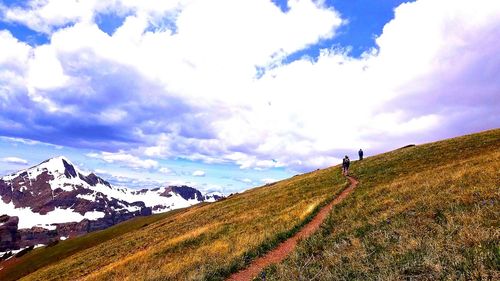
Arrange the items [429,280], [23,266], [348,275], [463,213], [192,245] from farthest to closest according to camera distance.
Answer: [23,266]
[192,245]
[463,213]
[348,275]
[429,280]

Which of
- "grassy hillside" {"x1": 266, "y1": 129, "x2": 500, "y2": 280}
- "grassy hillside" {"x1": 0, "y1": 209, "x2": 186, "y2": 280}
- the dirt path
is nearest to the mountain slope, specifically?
"grassy hillside" {"x1": 266, "y1": 129, "x2": 500, "y2": 280}

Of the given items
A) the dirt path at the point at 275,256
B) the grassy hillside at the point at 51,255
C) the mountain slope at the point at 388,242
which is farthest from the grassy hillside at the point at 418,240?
the grassy hillside at the point at 51,255

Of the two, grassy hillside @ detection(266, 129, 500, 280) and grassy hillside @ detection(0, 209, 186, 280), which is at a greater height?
grassy hillside @ detection(266, 129, 500, 280)

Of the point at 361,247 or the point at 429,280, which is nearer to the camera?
the point at 429,280

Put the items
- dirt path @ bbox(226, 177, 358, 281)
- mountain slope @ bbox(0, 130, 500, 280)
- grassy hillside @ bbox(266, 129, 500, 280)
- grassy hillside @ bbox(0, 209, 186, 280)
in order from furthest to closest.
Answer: grassy hillside @ bbox(0, 209, 186, 280)
dirt path @ bbox(226, 177, 358, 281)
mountain slope @ bbox(0, 130, 500, 280)
grassy hillside @ bbox(266, 129, 500, 280)

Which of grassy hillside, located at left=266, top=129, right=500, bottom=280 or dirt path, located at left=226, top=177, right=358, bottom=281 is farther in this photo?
dirt path, located at left=226, top=177, right=358, bottom=281

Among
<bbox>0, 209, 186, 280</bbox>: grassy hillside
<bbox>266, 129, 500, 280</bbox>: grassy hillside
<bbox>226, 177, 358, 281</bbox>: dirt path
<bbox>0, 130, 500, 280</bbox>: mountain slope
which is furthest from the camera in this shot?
<bbox>0, 209, 186, 280</bbox>: grassy hillside

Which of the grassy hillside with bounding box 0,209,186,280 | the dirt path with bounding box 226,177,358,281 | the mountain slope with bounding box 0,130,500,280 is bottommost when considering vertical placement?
the grassy hillside with bounding box 0,209,186,280

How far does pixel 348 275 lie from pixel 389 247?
2144mm

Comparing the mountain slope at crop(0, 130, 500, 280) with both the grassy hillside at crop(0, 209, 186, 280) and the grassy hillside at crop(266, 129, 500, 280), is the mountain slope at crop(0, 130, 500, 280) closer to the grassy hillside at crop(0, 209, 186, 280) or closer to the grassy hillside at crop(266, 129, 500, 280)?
the grassy hillside at crop(266, 129, 500, 280)

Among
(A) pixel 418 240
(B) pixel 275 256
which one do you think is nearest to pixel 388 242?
(A) pixel 418 240

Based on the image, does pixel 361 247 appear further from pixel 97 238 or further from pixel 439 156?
pixel 97 238

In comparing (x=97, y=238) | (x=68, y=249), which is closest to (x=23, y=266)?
(x=68, y=249)

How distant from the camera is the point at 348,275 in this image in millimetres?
9836
